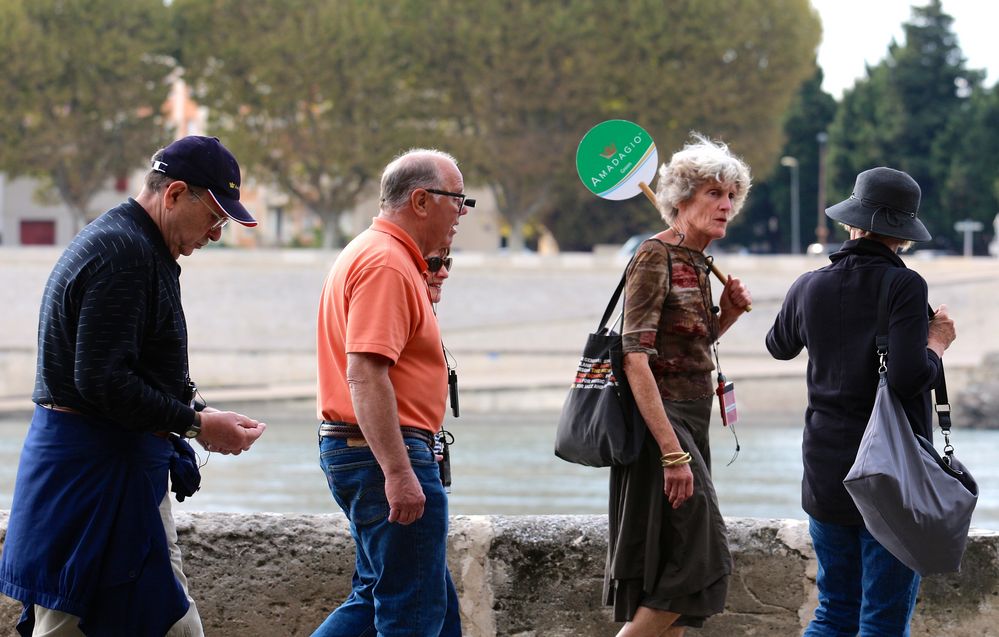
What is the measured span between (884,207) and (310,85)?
158 feet

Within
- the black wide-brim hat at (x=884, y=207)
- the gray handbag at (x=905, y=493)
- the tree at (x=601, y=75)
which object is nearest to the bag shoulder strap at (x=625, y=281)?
the black wide-brim hat at (x=884, y=207)

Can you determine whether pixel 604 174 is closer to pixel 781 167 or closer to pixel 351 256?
pixel 351 256

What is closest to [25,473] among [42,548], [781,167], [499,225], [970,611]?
[42,548]

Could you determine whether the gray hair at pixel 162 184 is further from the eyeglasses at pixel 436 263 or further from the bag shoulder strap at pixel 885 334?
the bag shoulder strap at pixel 885 334

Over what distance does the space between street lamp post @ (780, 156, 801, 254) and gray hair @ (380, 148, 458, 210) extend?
57.5 m

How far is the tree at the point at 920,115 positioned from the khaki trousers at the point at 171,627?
54.3 metres

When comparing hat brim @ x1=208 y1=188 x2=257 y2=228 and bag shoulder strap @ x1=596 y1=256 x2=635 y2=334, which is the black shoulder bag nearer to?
bag shoulder strap @ x1=596 y1=256 x2=635 y2=334

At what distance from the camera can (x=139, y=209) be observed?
2.93 meters

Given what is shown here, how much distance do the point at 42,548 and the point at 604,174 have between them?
1.73 m

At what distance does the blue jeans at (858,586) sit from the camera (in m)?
3.29

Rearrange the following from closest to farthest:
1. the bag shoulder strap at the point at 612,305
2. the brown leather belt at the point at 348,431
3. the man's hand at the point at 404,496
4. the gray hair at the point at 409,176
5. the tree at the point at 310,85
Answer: the man's hand at the point at 404,496 < the brown leather belt at the point at 348,431 < the gray hair at the point at 409,176 < the bag shoulder strap at the point at 612,305 < the tree at the point at 310,85

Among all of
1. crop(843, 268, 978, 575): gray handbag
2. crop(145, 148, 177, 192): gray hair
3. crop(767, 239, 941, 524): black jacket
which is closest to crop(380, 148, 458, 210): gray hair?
crop(145, 148, 177, 192): gray hair

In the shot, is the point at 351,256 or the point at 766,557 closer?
the point at 351,256

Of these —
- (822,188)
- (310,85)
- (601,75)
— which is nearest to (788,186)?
(822,188)
